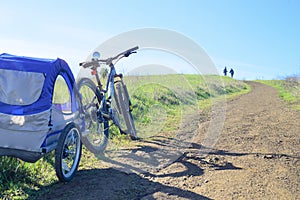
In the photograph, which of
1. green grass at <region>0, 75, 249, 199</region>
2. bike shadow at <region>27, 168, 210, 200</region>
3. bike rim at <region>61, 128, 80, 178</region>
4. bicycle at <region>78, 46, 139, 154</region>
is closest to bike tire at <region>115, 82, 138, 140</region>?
bicycle at <region>78, 46, 139, 154</region>

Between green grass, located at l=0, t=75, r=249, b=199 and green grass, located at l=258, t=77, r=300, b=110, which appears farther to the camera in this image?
green grass, located at l=258, t=77, r=300, b=110

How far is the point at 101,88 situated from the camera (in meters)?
5.75

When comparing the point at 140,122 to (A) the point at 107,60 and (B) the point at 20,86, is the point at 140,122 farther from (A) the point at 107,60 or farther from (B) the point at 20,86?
(B) the point at 20,86

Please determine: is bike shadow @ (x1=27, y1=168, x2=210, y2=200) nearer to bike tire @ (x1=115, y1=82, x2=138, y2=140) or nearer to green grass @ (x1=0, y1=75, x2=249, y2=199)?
green grass @ (x1=0, y1=75, x2=249, y2=199)

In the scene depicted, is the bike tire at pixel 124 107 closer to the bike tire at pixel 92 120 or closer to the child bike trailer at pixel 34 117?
the bike tire at pixel 92 120

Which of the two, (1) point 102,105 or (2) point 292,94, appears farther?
(2) point 292,94

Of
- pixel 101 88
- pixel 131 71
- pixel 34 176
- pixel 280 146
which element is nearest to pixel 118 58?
pixel 101 88

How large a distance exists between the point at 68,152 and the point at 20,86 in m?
1.03

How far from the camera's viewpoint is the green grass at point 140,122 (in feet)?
12.3

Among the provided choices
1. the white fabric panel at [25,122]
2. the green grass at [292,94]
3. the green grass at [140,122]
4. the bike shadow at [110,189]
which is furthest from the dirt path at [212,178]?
the green grass at [292,94]

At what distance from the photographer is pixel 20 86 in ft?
12.5

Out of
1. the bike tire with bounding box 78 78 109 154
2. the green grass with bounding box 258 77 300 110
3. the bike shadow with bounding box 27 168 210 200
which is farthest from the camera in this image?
the green grass with bounding box 258 77 300 110

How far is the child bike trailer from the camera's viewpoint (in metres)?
3.53

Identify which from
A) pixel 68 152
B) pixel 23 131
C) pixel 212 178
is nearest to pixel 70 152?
pixel 68 152
